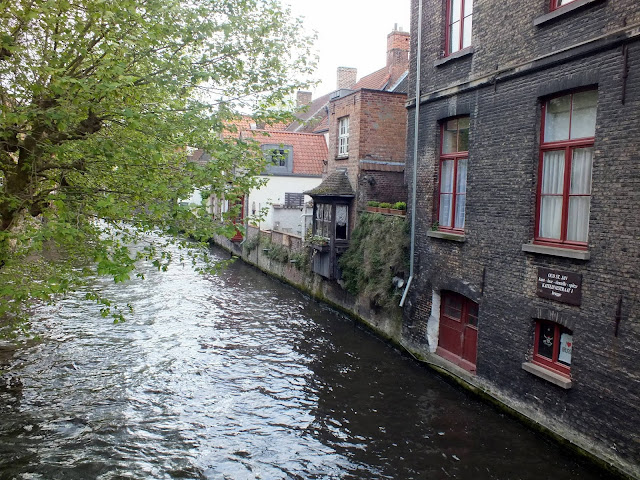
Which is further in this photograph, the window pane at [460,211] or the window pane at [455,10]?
the window pane at [455,10]

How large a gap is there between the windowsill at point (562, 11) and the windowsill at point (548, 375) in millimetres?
5363

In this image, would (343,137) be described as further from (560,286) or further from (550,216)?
(560,286)

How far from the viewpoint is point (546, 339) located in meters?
8.91

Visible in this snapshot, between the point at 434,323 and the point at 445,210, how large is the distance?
240 centimetres

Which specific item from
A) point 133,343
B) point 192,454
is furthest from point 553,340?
point 133,343

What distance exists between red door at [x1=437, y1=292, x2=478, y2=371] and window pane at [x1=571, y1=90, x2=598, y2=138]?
154 inches

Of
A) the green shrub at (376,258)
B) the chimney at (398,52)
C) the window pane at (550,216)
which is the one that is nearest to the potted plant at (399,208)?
the green shrub at (376,258)

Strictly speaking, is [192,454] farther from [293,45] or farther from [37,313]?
[37,313]

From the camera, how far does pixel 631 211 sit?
7285mm

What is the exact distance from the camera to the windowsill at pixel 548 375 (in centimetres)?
814

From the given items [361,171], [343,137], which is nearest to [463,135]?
[361,171]

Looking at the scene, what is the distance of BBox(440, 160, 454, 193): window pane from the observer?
37.8 ft

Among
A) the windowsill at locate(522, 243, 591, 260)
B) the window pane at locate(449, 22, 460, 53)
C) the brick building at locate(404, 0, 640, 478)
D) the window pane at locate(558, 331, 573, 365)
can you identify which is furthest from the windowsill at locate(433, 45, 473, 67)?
the window pane at locate(558, 331, 573, 365)

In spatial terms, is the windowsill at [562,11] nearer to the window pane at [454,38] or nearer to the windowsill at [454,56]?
the windowsill at [454,56]
